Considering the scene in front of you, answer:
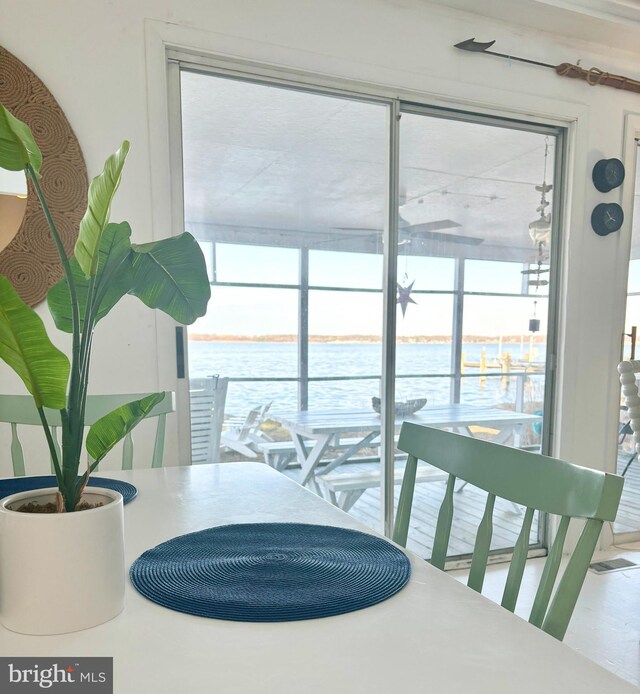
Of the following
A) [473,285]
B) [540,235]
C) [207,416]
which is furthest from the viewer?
[540,235]

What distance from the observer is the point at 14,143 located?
630 mm

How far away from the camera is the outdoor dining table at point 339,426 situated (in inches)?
105

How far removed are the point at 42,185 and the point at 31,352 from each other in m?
1.65

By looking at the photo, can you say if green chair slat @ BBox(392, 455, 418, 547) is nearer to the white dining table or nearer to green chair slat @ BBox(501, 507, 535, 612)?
green chair slat @ BBox(501, 507, 535, 612)

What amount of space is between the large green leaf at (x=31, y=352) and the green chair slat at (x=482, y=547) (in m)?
0.77

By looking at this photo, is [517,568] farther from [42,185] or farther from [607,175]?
[607,175]

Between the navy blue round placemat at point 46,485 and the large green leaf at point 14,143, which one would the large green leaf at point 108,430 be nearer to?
the large green leaf at point 14,143

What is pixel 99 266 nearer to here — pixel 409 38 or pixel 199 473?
pixel 199 473

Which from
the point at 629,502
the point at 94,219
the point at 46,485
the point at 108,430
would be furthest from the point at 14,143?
the point at 629,502

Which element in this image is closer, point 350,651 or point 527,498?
point 350,651

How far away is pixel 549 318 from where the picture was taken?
312 cm

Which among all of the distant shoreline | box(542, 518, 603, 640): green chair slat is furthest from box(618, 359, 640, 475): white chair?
box(542, 518, 603, 640): green chair slat

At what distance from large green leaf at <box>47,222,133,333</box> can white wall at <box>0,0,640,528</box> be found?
139 cm

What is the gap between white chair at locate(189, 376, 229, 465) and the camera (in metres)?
2.47
